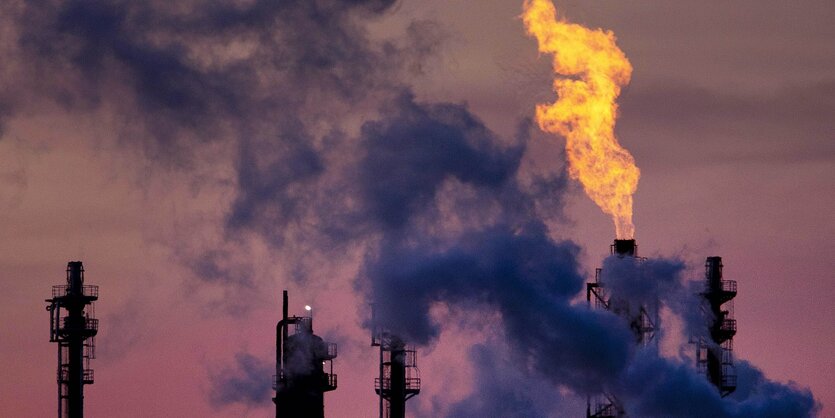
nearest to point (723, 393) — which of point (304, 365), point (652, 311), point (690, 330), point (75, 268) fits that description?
point (690, 330)

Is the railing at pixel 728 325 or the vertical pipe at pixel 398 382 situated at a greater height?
the railing at pixel 728 325

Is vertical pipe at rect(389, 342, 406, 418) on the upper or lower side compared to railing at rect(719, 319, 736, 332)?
lower

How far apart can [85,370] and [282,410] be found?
18357 mm

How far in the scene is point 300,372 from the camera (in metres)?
129

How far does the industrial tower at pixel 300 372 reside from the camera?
129 m

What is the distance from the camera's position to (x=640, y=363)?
118500 millimetres

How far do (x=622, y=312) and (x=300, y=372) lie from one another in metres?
15.8

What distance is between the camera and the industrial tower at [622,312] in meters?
129

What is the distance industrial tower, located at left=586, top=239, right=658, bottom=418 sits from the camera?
129 meters

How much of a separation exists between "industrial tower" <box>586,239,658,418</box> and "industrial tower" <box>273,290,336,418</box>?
1306cm

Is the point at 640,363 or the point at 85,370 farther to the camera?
the point at 85,370

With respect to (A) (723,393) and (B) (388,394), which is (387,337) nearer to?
(B) (388,394)

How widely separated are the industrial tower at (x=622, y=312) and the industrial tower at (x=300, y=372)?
514 inches

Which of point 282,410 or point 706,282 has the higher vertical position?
point 706,282
